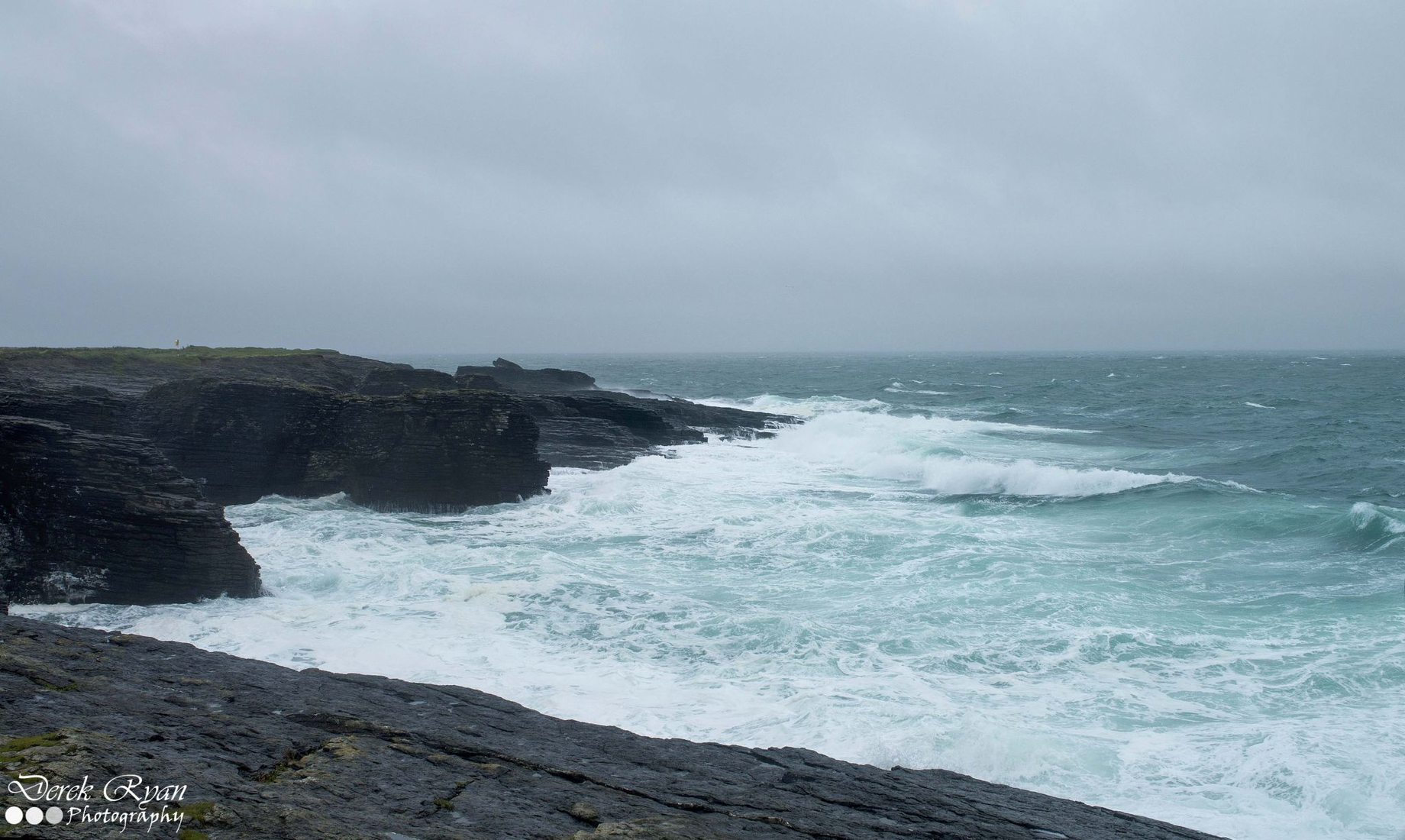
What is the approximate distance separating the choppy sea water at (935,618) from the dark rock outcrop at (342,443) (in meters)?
0.87

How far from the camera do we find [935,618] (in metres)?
12.6

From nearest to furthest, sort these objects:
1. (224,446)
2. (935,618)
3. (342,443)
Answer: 1. (935,618)
2. (224,446)
3. (342,443)

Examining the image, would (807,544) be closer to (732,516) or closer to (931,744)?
(732,516)

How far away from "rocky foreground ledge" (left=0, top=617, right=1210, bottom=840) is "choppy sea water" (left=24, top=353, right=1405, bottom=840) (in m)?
2.71

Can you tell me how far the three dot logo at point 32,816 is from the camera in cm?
333

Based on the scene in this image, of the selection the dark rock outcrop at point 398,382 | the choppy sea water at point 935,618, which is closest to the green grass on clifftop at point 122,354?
the dark rock outcrop at point 398,382

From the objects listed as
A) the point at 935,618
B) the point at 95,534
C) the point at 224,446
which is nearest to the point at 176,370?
the point at 224,446

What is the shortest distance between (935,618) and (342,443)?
594 inches

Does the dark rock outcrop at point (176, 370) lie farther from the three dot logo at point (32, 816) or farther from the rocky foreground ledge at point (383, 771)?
the three dot logo at point (32, 816)

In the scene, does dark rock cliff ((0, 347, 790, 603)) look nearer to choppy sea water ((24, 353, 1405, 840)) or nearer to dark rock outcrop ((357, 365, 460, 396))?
dark rock outcrop ((357, 365, 460, 396))

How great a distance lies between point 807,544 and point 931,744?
8.98 m

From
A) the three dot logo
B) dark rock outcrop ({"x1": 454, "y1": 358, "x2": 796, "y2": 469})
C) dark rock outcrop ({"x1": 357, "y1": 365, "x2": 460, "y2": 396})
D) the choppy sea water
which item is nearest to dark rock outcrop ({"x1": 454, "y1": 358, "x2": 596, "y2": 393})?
dark rock outcrop ({"x1": 454, "y1": 358, "x2": 796, "y2": 469})

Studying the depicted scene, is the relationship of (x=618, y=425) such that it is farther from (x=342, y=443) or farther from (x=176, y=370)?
(x=176, y=370)

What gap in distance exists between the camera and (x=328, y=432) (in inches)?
853
